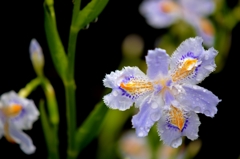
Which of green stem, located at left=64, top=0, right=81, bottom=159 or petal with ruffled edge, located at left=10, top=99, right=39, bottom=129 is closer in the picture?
green stem, located at left=64, top=0, right=81, bottom=159

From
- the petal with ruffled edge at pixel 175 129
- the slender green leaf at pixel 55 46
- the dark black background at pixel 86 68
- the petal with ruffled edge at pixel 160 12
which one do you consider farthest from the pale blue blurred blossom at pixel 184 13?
the petal with ruffled edge at pixel 175 129

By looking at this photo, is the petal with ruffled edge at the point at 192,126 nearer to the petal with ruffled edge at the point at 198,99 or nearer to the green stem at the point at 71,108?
the petal with ruffled edge at the point at 198,99

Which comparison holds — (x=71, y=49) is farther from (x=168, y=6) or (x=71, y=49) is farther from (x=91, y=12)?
(x=168, y=6)

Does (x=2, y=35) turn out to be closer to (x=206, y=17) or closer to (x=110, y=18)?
(x=110, y=18)

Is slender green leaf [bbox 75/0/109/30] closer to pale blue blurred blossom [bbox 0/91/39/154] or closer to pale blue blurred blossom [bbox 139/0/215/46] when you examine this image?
pale blue blurred blossom [bbox 0/91/39/154]

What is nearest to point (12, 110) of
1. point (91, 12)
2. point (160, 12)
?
point (91, 12)

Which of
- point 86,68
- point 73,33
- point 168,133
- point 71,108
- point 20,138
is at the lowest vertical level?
point 86,68

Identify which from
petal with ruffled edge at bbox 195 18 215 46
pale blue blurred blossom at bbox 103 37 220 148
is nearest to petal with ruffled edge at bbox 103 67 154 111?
pale blue blurred blossom at bbox 103 37 220 148
